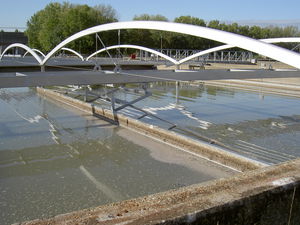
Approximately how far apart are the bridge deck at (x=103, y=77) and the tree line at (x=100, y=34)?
29366 millimetres

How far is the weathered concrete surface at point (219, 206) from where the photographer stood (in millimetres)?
1798

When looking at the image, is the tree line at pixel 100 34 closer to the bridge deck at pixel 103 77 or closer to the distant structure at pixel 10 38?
the distant structure at pixel 10 38

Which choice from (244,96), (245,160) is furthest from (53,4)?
(245,160)

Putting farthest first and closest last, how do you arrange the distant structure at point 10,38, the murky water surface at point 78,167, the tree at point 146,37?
the distant structure at point 10,38, the tree at point 146,37, the murky water surface at point 78,167

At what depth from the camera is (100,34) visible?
37469mm

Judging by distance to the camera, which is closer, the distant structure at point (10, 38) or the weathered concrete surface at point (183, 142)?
the weathered concrete surface at point (183, 142)

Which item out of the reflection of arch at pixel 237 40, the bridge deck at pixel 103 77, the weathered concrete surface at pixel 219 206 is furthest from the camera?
the bridge deck at pixel 103 77

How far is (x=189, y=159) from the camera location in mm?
6691

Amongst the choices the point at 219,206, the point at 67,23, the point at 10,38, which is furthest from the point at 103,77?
the point at 10,38

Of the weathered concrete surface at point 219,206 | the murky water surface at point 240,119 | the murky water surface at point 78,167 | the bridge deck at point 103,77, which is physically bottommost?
the murky water surface at point 78,167

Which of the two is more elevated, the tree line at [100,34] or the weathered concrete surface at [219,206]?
the tree line at [100,34]

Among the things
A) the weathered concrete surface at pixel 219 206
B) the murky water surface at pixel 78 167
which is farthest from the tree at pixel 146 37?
the weathered concrete surface at pixel 219 206

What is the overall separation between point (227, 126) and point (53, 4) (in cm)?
5384

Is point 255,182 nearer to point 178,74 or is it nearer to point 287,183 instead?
point 287,183
